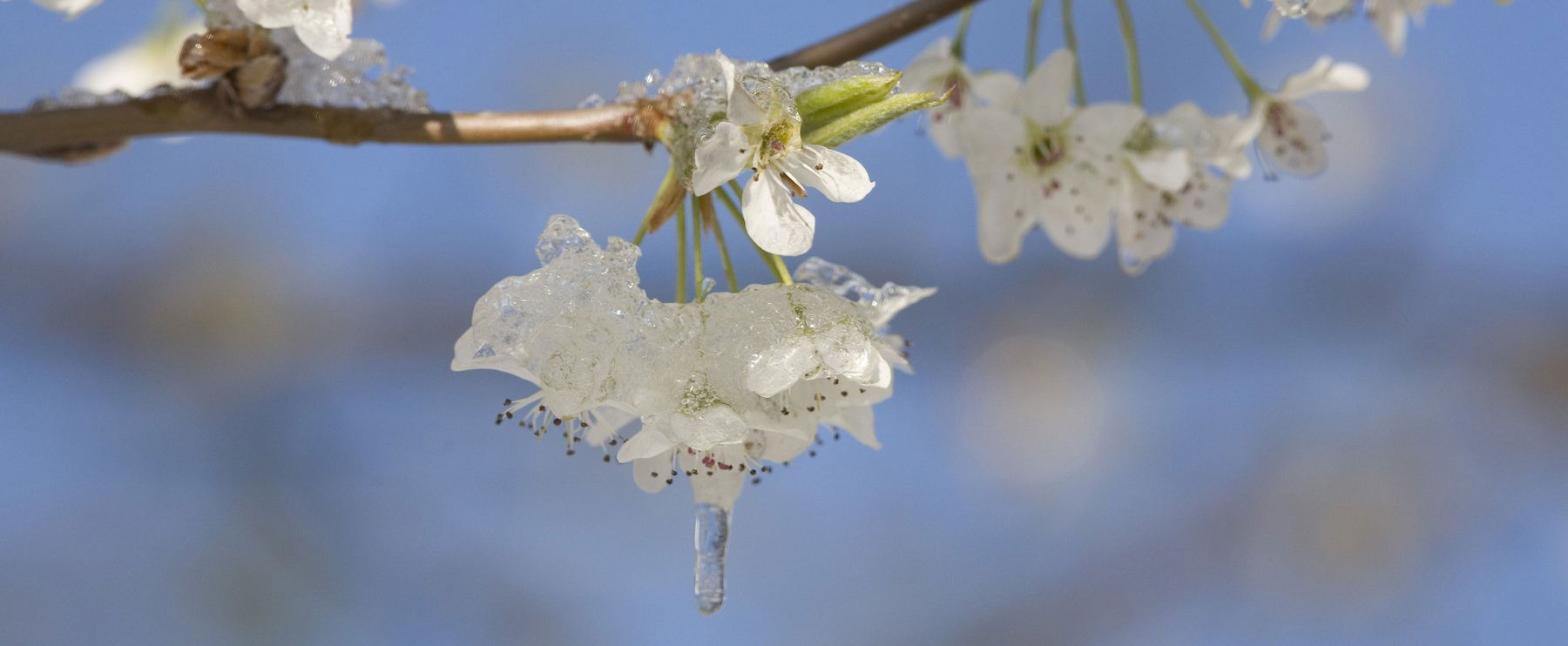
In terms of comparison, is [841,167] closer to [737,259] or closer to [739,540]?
[737,259]

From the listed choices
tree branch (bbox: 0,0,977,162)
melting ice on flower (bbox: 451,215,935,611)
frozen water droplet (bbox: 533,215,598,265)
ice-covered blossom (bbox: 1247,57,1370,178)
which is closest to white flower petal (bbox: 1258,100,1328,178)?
ice-covered blossom (bbox: 1247,57,1370,178)

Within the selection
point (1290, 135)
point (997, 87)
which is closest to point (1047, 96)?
point (997, 87)

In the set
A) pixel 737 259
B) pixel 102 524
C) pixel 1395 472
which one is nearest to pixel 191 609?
pixel 102 524

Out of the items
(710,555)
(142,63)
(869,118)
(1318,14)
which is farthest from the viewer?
(142,63)

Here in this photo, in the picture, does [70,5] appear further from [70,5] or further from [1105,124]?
[1105,124]

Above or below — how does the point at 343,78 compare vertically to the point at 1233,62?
below

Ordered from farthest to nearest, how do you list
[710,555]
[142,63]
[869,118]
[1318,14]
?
[142,63] < [1318,14] < [710,555] < [869,118]

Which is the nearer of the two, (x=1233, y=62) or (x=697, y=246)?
(x=697, y=246)
